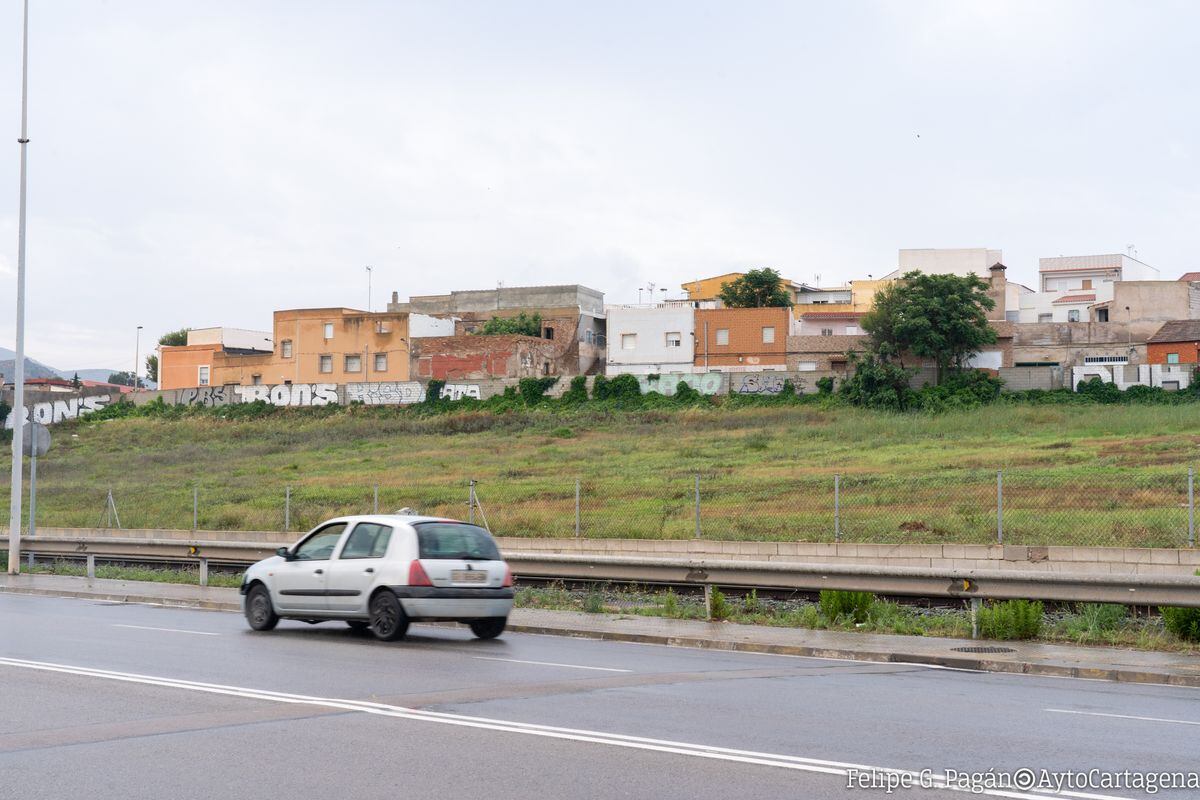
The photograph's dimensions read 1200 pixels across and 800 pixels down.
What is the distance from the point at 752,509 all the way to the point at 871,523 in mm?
4052

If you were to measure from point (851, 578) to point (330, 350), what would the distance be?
68.6 metres

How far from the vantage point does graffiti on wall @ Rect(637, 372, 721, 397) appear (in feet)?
232

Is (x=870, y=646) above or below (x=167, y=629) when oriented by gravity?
above

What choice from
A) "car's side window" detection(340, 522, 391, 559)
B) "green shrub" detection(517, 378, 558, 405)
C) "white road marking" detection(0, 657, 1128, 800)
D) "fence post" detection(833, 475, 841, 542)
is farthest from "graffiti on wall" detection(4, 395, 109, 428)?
"white road marking" detection(0, 657, 1128, 800)

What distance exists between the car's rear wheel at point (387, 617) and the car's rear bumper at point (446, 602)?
10 centimetres

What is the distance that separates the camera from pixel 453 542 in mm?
15734

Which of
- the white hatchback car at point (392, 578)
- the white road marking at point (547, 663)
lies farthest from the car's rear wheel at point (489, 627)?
the white road marking at point (547, 663)

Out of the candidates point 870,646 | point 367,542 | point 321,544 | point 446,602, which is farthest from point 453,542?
point 870,646

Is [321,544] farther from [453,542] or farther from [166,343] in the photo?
[166,343]

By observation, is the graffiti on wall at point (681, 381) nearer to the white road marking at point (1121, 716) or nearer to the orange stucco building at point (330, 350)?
the orange stucco building at point (330, 350)

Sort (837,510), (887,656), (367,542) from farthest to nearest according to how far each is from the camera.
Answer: (837,510)
(367,542)
(887,656)

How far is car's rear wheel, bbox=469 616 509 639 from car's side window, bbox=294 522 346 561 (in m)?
2.12

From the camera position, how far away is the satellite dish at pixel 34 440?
92.7 feet

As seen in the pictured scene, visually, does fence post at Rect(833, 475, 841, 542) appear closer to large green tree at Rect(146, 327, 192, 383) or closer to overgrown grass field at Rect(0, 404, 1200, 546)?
overgrown grass field at Rect(0, 404, 1200, 546)
